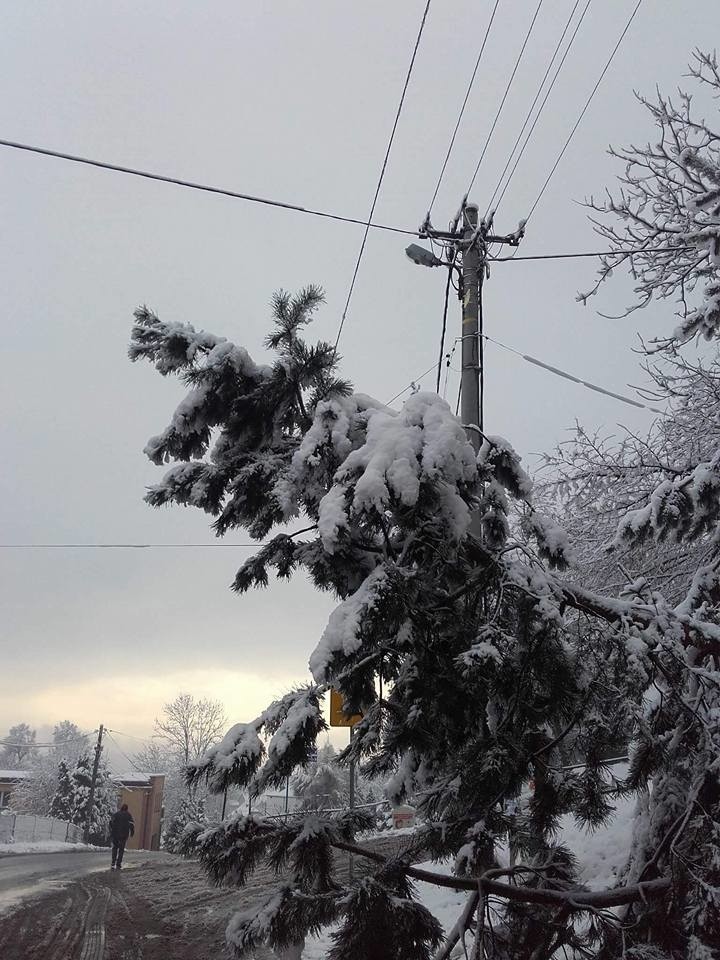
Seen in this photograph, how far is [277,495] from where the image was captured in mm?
2842

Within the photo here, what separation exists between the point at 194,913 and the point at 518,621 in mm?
8122

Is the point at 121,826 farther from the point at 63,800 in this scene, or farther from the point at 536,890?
the point at 63,800

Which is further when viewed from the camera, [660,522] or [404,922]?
[660,522]

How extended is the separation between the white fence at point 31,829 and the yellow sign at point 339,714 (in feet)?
98.6

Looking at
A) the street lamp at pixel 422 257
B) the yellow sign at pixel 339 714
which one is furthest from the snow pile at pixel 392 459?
the street lamp at pixel 422 257

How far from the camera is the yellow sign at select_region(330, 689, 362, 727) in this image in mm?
2730

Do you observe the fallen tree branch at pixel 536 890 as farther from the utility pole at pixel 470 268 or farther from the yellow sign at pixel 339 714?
the utility pole at pixel 470 268

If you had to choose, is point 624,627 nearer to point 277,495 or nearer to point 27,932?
point 277,495

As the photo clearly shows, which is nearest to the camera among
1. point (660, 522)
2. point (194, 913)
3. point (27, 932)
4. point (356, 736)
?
point (356, 736)

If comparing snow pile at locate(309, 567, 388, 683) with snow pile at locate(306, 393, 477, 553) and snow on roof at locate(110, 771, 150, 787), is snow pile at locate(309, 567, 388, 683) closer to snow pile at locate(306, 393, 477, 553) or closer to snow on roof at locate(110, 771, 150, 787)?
snow pile at locate(306, 393, 477, 553)

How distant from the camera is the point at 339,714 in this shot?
284 cm

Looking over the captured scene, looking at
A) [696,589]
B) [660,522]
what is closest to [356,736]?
[660,522]

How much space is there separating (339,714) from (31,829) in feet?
113

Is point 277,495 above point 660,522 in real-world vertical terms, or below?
below
